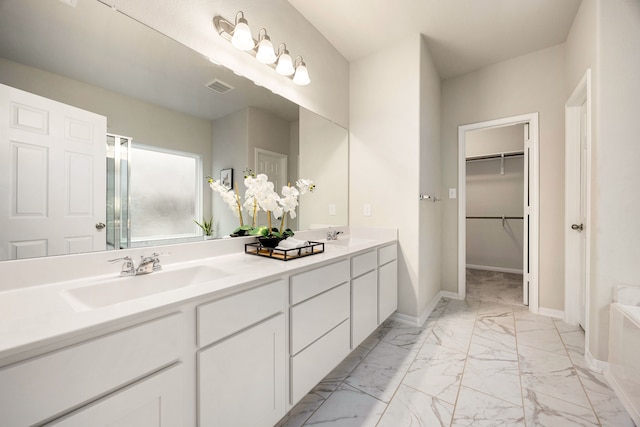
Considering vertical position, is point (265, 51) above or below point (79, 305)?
above

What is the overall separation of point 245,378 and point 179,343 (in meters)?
0.33

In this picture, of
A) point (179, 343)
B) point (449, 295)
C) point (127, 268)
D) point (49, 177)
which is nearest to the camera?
point (179, 343)

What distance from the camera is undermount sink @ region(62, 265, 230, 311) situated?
909 mm

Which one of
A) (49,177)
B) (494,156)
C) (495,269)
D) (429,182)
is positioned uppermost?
Answer: (494,156)

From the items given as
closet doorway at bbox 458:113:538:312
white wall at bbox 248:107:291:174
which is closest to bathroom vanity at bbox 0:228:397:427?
white wall at bbox 248:107:291:174

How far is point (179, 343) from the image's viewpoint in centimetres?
79

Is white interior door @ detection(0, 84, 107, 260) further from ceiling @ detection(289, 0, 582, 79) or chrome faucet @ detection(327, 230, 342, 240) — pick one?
ceiling @ detection(289, 0, 582, 79)

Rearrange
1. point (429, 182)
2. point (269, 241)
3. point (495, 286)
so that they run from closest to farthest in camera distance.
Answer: point (269, 241)
point (429, 182)
point (495, 286)

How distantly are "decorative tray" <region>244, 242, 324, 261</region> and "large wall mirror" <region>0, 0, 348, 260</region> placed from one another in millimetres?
188

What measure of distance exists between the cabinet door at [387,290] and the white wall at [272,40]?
57.7 inches

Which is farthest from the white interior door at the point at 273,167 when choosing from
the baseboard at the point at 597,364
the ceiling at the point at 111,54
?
the baseboard at the point at 597,364

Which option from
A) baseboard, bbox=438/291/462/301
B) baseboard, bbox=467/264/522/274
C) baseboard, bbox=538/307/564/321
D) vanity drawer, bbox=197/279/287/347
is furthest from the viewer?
baseboard, bbox=467/264/522/274

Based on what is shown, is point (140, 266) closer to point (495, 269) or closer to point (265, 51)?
point (265, 51)

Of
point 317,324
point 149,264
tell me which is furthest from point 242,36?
point 317,324
